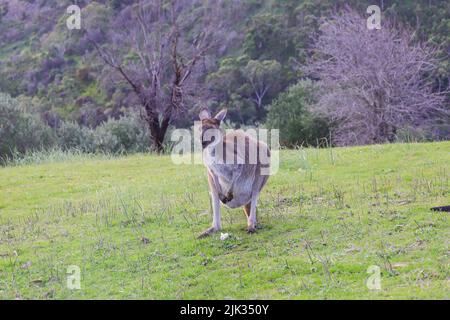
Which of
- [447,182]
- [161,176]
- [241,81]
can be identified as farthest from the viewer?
[241,81]

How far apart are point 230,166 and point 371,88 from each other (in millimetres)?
17814

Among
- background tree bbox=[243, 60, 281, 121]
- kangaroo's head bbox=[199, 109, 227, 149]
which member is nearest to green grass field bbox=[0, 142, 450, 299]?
kangaroo's head bbox=[199, 109, 227, 149]

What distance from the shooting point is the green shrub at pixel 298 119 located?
93.9 feet

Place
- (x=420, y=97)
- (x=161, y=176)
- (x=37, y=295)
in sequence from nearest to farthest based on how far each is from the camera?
(x=37, y=295), (x=161, y=176), (x=420, y=97)

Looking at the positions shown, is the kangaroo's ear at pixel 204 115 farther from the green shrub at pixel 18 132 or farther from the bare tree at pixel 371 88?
the green shrub at pixel 18 132

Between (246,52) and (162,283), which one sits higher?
(246,52)

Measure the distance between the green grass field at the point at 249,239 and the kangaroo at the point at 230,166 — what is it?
43 cm

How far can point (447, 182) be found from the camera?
1037cm

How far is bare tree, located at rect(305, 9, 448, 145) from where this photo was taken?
81.8ft

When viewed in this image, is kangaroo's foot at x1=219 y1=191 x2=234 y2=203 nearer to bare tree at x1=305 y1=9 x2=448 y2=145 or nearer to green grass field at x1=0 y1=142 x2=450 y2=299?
green grass field at x1=0 y1=142 x2=450 y2=299
